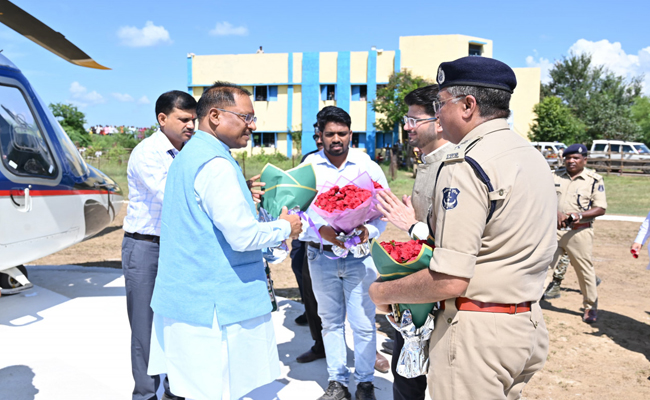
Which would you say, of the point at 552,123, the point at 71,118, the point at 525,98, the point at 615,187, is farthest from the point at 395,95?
the point at 71,118

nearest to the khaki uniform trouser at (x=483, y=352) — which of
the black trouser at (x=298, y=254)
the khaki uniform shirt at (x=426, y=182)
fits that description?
the khaki uniform shirt at (x=426, y=182)

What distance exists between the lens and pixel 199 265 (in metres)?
2.65

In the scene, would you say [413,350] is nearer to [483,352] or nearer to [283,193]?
[483,352]

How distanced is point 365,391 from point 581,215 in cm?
410

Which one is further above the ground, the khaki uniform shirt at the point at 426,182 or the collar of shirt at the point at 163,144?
the collar of shirt at the point at 163,144

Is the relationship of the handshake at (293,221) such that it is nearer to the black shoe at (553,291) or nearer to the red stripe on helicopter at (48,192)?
the red stripe on helicopter at (48,192)

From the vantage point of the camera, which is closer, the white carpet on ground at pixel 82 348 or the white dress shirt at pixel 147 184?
the white dress shirt at pixel 147 184

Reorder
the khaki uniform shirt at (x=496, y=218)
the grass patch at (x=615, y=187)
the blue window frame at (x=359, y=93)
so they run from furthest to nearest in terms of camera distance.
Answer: the blue window frame at (x=359, y=93) < the grass patch at (x=615, y=187) < the khaki uniform shirt at (x=496, y=218)

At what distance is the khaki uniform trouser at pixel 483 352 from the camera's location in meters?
1.96

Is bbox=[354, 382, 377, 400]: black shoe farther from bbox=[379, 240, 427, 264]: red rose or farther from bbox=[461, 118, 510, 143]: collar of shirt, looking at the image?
bbox=[461, 118, 510, 143]: collar of shirt

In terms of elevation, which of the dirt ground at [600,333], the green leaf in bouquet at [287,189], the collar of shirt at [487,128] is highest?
the collar of shirt at [487,128]

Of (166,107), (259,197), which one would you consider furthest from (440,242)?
(166,107)

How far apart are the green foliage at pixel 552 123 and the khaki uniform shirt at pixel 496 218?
3682cm

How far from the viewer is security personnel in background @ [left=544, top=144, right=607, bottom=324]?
6078 mm
